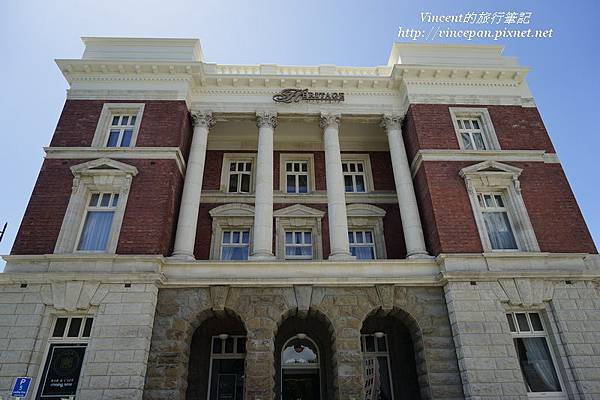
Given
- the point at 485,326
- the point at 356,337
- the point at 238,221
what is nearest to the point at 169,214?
the point at 238,221

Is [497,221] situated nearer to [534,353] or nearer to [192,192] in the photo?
[534,353]

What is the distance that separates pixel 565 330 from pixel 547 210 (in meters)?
4.56

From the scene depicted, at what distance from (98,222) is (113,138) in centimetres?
384

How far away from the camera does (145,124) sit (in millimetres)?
16094

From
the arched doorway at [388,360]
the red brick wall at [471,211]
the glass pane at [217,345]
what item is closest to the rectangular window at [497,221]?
the red brick wall at [471,211]

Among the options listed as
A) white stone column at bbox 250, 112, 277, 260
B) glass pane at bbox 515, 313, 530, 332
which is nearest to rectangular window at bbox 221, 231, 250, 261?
white stone column at bbox 250, 112, 277, 260

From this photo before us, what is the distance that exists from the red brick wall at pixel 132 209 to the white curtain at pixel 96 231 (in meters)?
0.79

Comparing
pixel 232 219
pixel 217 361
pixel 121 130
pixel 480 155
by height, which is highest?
pixel 121 130

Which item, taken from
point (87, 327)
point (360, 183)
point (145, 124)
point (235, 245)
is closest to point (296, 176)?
point (360, 183)

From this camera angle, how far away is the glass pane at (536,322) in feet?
42.3

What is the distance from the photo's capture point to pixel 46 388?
11.5 metres

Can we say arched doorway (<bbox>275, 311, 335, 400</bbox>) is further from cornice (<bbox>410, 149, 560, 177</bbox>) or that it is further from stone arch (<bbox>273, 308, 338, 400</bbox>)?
cornice (<bbox>410, 149, 560, 177</bbox>)

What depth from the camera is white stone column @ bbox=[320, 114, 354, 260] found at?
14469 millimetres

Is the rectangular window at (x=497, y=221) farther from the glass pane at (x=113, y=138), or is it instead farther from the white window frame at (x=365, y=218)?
the glass pane at (x=113, y=138)
